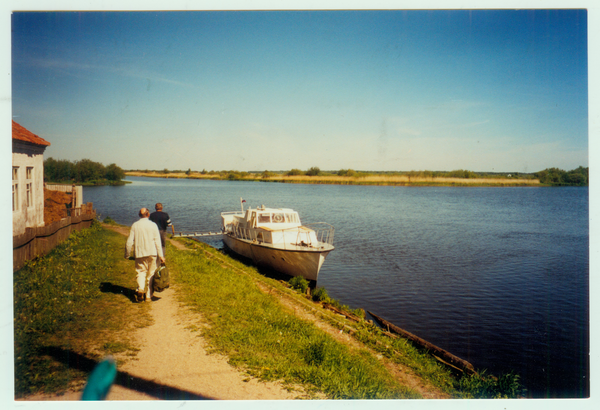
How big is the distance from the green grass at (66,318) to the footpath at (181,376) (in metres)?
0.33

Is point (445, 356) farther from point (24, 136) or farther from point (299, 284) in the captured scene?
point (24, 136)

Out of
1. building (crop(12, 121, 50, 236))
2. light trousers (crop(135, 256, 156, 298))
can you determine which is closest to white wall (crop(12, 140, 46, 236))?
building (crop(12, 121, 50, 236))

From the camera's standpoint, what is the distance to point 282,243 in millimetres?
17516

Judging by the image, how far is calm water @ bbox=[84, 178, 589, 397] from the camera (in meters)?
10.8

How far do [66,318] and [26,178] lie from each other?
830 cm

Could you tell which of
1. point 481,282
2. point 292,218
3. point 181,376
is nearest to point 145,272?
point 181,376

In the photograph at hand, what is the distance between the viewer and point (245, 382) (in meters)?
5.33

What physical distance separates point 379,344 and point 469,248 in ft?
65.4

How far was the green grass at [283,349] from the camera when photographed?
18.5 ft

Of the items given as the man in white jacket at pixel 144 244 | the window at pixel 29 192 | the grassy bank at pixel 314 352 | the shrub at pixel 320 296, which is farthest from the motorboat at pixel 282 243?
the window at pixel 29 192

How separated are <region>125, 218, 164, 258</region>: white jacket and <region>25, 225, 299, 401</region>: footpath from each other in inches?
66.5

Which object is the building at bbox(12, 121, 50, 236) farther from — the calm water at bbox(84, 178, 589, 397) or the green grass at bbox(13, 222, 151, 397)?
the calm water at bbox(84, 178, 589, 397)

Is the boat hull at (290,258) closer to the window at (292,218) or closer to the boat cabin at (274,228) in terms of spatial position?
the boat cabin at (274,228)
